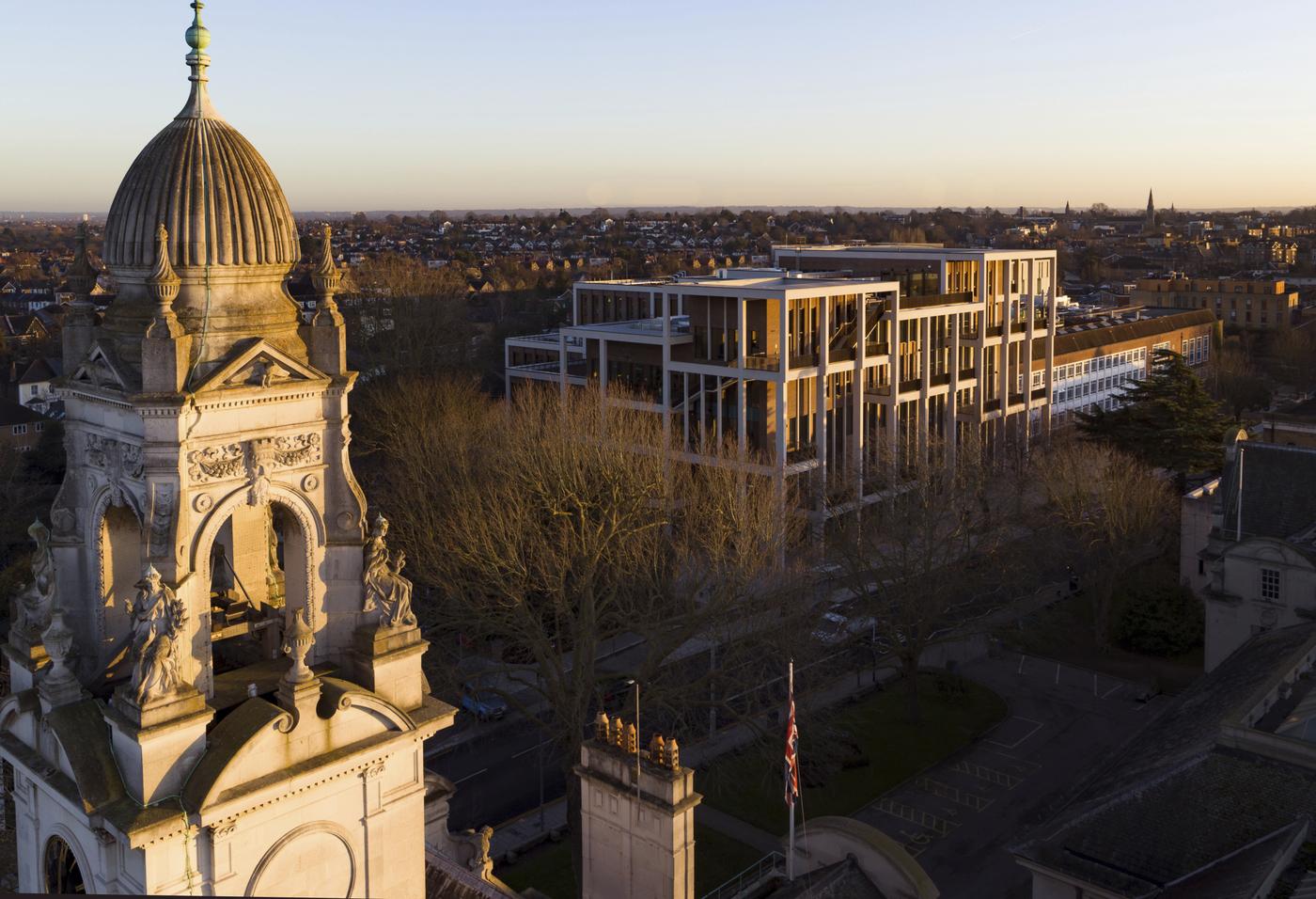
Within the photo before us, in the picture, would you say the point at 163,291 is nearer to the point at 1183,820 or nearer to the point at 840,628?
the point at 1183,820

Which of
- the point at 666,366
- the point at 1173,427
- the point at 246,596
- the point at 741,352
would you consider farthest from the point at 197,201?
the point at 1173,427

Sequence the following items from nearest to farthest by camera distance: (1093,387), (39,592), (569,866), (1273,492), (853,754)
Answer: (39,592) → (569,866) → (853,754) → (1273,492) → (1093,387)

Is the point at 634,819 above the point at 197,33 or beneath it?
beneath

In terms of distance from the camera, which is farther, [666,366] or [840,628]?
[666,366]

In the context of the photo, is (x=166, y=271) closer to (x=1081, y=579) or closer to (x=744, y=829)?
(x=744, y=829)

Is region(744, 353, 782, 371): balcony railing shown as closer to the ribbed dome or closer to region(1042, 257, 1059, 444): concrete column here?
region(1042, 257, 1059, 444): concrete column

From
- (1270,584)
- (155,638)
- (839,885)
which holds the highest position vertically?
(155,638)

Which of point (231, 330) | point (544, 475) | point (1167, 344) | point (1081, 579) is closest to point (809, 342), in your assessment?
point (1081, 579)
